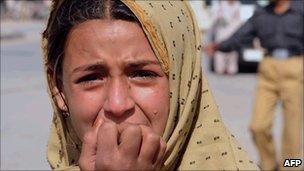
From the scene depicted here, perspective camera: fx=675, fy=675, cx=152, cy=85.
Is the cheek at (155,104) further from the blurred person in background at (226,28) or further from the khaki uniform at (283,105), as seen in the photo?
the blurred person in background at (226,28)

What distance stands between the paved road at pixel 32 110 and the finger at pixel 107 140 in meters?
4.11

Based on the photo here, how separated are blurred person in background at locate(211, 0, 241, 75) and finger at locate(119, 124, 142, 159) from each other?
10.5 m

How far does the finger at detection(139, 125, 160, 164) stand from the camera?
51.9 inches

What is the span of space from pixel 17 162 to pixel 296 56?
249cm

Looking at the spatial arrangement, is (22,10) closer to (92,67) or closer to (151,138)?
(92,67)

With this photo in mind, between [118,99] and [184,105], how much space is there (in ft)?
0.81

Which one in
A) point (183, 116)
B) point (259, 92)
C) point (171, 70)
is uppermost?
point (171, 70)

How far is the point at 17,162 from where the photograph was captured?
5.71 meters

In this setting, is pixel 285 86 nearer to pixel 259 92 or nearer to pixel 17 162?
pixel 259 92

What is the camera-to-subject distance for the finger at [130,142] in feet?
4.24

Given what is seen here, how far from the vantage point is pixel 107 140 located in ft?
4.28

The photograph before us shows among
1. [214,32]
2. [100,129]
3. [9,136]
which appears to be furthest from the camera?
[214,32]

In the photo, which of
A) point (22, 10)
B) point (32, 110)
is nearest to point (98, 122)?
point (32, 110)

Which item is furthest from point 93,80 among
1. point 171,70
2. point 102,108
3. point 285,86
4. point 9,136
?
point 9,136
